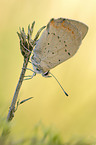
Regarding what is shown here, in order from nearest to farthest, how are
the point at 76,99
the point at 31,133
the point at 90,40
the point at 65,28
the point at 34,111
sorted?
the point at 31,133, the point at 65,28, the point at 34,111, the point at 76,99, the point at 90,40

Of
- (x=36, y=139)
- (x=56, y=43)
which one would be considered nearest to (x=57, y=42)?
(x=56, y=43)

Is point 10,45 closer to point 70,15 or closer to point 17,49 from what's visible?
point 17,49

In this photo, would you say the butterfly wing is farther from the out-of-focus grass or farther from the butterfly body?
the out-of-focus grass

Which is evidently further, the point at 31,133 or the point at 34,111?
the point at 34,111

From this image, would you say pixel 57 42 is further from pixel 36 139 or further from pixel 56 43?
pixel 36 139

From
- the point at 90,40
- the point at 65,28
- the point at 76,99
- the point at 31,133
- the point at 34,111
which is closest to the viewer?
the point at 31,133

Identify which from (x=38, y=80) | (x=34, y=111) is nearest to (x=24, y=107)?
(x=34, y=111)

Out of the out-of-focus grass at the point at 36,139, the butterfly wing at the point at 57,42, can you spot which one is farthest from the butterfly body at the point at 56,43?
the out-of-focus grass at the point at 36,139

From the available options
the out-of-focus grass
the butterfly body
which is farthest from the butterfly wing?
the out-of-focus grass

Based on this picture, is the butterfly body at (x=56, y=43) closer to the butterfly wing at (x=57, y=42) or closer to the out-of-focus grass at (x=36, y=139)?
the butterfly wing at (x=57, y=42)
